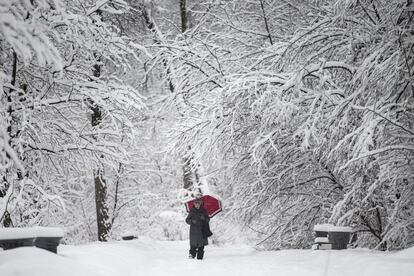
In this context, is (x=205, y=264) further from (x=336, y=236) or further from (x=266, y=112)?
(x=266, y=112)

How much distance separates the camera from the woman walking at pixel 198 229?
1053 centimetres

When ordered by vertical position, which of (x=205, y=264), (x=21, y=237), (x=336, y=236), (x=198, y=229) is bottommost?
(x=205, y=264)

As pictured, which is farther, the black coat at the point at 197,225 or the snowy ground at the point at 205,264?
the black coat at the point at 197,225

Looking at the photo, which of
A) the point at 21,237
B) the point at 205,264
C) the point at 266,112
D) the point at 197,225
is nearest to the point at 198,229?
the point at 197,225

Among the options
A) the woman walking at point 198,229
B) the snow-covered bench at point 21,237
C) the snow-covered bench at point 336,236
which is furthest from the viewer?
the woman walking at point 198,229

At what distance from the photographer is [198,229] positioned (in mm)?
10672

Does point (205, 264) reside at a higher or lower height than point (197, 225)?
lower

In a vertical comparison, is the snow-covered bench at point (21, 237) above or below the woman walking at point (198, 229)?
above

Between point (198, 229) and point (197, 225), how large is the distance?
103mm

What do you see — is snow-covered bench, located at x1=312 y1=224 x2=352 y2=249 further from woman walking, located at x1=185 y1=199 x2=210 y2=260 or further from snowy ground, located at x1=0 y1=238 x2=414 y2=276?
woman walking, located at x1=185 y1=199 x2=210 y2=260

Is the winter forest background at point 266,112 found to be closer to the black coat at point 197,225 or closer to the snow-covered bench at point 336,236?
the snow-covered bench at point 336,236

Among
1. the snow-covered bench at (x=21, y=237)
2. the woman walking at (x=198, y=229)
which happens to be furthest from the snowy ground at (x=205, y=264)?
the woman walking at (x=198, y=229)

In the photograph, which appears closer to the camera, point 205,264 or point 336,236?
point 336,236

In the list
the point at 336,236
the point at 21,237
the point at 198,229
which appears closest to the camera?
the point at 21,237
